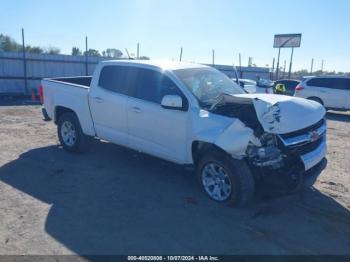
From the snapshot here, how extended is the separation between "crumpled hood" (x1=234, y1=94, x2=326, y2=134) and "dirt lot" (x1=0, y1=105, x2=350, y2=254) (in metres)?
1.07

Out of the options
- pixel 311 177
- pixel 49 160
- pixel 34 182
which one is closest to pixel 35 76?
pixel 49 160

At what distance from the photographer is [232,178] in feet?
14.9

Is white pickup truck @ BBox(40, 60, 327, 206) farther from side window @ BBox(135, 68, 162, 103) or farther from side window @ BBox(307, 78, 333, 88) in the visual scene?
side window @ BBox(307, 78, 333, 88)

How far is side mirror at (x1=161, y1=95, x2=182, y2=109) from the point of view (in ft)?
16.2

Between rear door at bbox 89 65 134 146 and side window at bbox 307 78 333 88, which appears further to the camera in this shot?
side window at bbox 307 78 333 88

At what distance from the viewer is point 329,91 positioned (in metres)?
15.1

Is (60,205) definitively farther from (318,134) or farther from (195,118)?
(318,134)

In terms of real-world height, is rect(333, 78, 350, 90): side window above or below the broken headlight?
above

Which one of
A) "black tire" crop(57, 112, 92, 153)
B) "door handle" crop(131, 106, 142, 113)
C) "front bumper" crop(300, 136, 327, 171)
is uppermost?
"door handle" crop(131, 106, 142, 113)

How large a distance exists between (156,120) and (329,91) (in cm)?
1198

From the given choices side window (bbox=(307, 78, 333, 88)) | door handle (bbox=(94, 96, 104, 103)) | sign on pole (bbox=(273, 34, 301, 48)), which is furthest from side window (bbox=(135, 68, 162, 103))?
sign on pole (bbox=(273, 34, 301, 48))

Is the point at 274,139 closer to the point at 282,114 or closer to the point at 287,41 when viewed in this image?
the point at 282,114

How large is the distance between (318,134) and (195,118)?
5.68ft

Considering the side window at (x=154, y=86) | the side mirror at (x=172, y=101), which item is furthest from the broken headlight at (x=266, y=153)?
the side window at (x=154, y=86)
